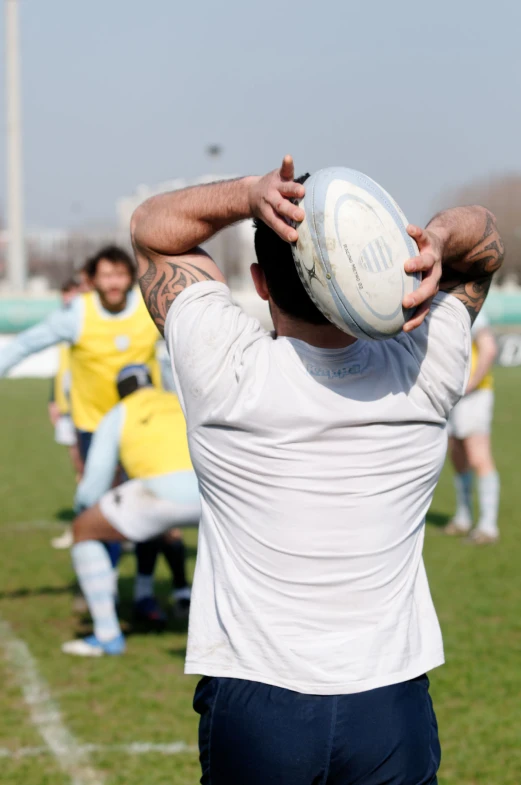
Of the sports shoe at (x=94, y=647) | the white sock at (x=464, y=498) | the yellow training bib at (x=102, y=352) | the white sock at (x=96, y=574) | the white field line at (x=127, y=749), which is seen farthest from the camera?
the white sock at (x=464, y=498)

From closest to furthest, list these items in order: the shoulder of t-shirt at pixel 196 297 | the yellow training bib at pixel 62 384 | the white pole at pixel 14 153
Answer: the shoulder of t-shirt at pixel 196 297
the yellow training bib at pixel 62 384
the white pole at pixel 14 153

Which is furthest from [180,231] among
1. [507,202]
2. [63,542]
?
[507,202]

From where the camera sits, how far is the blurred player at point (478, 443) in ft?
27.7

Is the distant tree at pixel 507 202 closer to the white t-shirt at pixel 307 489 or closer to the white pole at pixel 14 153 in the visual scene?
the white pole at pixel 14 153

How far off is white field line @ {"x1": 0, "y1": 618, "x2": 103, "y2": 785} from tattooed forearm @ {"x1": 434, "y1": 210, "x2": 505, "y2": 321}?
114 inches

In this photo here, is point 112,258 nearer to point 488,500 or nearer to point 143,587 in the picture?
point 143,587

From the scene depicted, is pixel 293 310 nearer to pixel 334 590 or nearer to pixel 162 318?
pixel 162 318

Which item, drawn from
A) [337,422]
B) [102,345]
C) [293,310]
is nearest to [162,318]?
[293,310]

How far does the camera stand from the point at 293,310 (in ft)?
7.17

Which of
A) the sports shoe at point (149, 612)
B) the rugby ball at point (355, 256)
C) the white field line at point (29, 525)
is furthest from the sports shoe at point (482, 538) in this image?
the rugby ball at point (355, 256)

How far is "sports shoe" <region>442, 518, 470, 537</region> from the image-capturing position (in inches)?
371

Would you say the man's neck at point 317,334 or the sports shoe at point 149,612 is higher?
the man's neck at point 317,334

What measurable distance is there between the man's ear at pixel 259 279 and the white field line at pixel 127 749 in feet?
9.98

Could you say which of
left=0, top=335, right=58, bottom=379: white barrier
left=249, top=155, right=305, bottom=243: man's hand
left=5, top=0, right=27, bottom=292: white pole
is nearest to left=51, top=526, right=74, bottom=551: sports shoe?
left=249, top=155, right=305, bottom=243: man's hand
